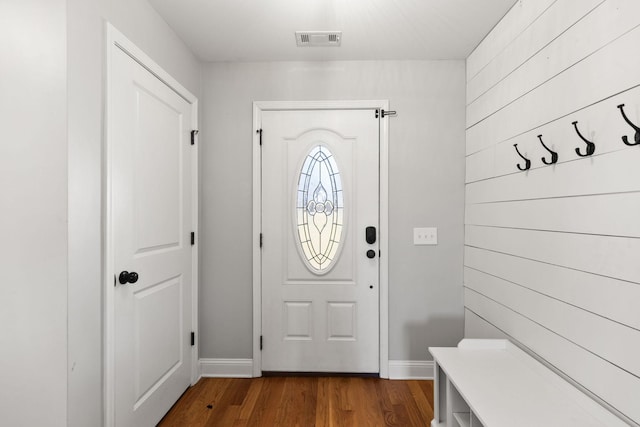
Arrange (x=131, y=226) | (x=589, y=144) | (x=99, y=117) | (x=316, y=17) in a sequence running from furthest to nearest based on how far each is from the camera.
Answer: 1. (x=316, y=17)
2. (x=131, y=226)
3. (x=99, y=117)
4. (x=589, y=144)

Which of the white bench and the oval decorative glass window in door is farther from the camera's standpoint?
the oval decorative glass window in door

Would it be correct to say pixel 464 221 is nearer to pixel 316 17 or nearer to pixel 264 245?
pixel 264 245

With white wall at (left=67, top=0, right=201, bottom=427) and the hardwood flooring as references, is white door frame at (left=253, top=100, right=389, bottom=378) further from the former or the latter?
white wall at (left=67, top=0, right=201, bottom=427)

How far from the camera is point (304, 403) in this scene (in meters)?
2.25

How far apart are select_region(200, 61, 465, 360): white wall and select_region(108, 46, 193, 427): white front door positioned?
9.8 inches

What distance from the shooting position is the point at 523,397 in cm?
138

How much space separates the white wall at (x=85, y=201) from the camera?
1.35 m

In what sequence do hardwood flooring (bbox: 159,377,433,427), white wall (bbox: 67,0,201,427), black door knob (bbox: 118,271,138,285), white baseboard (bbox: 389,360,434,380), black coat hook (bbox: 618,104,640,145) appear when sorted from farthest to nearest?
1. white baseboard (bbox: 389,360,434,380)
2. hardwood flooring (bbox: 159,377,433,427)
3. black door knob (bbox: 118,271,138,285)
4. white wall (bbox: 67,0,201,427)
5. black coat hook (bbox: 618,104,640,145)

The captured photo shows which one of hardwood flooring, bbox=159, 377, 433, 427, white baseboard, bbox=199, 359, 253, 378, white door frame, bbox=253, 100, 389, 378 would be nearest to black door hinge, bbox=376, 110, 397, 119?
white door frame, bbox=253, 100, 389, 378

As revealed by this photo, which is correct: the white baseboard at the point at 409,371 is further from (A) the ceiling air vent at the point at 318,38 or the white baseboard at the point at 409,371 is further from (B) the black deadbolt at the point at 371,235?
(A) the ceiling air vent at the point at 318,38

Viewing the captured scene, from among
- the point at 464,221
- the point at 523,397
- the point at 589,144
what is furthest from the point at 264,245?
the point at 589,144

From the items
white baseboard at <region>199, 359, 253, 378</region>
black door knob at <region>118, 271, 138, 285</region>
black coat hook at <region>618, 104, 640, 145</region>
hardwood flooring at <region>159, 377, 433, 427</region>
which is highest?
black coat hook at <region>618, 104, 640, 145</region>

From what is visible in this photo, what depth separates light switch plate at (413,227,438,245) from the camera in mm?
2613

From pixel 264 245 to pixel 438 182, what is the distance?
1411mm
